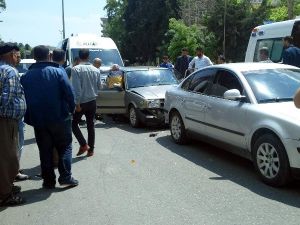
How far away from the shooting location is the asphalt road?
16.0 feet

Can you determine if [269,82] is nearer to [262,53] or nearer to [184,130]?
[184,130]

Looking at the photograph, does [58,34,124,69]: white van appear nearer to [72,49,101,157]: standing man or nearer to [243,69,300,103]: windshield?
[72,49,101,157]: standing man

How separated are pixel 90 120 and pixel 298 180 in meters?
3.63

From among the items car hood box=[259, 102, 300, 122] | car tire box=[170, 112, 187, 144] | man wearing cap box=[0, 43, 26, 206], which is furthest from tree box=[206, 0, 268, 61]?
man wearing cap box=[0, 43, 26, 206]

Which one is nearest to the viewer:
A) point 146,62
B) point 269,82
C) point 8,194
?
point 8,194

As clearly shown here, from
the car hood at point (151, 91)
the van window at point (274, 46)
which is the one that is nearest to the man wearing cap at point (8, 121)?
the car hood at point (151, 91)

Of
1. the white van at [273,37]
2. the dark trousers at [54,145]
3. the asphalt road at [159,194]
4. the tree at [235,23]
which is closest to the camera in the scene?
the asphalt road at [159,194]

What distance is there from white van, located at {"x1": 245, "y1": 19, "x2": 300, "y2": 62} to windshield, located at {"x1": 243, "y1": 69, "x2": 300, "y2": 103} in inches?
168

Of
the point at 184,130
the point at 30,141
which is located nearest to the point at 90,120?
the point at 184,130

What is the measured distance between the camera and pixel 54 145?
6105 mm

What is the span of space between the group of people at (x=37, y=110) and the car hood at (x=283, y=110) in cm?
254

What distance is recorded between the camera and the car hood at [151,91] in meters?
10.8

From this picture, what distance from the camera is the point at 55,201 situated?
218 inches

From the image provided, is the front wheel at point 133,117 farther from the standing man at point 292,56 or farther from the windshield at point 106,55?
the windshield at point 106,55
